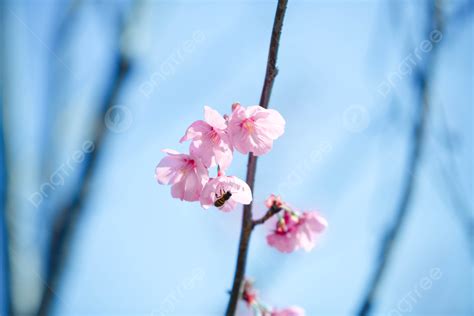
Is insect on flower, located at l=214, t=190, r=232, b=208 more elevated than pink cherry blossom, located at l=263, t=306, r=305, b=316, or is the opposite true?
insect on flower, located at l=214, t=190, r=232, b=208

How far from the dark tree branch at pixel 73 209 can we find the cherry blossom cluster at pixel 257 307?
2.73 feet

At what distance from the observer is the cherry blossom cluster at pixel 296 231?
7.11 feet

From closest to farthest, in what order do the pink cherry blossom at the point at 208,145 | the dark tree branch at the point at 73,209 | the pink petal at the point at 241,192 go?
the pink petal at the point at 241,192
the pink cherry blossom at the point at 208,145
the dark tree branch at the point at 73,209

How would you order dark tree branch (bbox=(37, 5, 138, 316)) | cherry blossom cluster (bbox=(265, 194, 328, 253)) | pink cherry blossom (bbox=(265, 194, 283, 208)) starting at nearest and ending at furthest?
pink cherry blossom (bbox=(265, 194, 283, 208)) < dark tree branch (bbox=(37, 5, 138, 316)) < cherry blossom cluster (bbox=(265, 194, 328, 253))

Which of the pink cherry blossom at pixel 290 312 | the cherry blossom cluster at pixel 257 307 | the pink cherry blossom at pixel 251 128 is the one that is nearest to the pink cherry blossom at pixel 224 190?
the pink cherry blossom at pixel 251 128

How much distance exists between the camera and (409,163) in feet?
7.12

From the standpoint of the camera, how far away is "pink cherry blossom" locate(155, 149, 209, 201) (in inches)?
67.9

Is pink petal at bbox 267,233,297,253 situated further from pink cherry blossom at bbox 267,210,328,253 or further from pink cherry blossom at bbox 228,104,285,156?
pink cherry blossom at bbox 228,104,285,156

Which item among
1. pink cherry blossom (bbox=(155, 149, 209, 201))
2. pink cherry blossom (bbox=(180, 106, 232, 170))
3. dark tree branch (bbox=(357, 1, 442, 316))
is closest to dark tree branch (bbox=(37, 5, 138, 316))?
pink cherry blossom (bbox=(155, 149, 209, 201))

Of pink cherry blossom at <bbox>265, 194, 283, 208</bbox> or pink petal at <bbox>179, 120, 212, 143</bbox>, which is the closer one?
pink petal at <bbox>179, 120, 212, 143</bbox>

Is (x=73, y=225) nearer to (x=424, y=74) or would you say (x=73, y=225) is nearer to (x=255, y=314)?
(x=255, y=314)

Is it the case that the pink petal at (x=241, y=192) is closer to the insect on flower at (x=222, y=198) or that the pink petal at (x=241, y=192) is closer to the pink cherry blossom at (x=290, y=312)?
the insect on flower at (x=222, y=198)

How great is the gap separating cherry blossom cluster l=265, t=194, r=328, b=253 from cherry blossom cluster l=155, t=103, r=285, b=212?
23.1 inches

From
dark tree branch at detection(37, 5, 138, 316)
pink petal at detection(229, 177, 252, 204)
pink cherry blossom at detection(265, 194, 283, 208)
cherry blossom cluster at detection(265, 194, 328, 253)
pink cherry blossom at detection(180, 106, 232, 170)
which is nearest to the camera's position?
pink petal at detection(229, 177, 252, 204)
